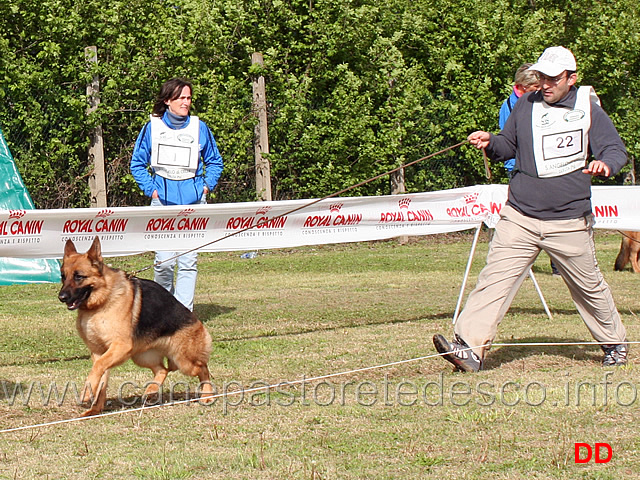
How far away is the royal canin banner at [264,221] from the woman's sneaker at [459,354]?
5.83ft

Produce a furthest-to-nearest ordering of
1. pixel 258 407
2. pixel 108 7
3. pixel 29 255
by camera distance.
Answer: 1. pixel 108 7
2. pixel 29 255
3. pixel 258 407

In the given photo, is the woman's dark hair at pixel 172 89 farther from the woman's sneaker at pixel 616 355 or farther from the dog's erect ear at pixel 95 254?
the woman's sneaker at pixel 616 355

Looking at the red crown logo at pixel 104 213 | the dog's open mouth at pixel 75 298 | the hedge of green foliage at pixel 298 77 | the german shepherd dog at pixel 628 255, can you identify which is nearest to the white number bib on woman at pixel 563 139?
the dog's open mouth at pixel 75 298

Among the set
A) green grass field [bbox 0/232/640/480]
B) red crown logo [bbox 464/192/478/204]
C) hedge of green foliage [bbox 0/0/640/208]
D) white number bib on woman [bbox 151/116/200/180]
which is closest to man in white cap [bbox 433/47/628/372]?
green grass field [bbox 0/232/640/480]

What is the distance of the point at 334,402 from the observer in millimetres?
5395

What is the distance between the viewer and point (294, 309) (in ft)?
31.2

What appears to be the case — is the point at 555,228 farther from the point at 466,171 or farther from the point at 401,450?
the point at 466,171

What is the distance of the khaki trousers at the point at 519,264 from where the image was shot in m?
6.02

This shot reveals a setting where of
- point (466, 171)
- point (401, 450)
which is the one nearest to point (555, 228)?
point (401, 450)

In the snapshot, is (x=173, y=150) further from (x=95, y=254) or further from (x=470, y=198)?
(x=470, y=198)

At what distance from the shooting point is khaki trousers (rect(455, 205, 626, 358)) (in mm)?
6016

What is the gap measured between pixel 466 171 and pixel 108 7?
7256 millimetres

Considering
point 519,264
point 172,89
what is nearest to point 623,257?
point 519,264

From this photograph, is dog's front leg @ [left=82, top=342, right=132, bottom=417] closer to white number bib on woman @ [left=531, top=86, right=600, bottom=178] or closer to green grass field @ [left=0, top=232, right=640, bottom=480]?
green grass field @ [left=0, top=232, right=640, bottom=480]
